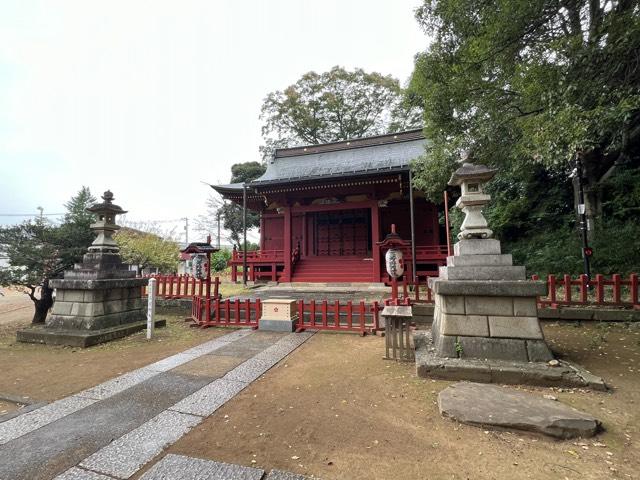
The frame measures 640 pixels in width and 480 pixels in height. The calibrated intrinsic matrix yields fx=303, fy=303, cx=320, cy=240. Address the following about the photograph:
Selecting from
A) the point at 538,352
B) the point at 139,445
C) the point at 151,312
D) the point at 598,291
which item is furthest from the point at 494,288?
the point at 151,312

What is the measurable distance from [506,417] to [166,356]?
15.8ft

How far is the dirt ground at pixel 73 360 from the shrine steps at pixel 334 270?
6.47 metres

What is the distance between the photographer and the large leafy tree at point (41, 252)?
7387mm

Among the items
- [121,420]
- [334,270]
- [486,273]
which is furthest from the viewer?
[334,270]

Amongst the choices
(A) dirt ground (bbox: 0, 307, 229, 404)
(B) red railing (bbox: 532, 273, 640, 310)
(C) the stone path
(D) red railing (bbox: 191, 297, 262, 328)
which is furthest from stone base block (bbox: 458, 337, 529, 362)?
(A) dirt ground (bbox: 0, 307, 229, 404)

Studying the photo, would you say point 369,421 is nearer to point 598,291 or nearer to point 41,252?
point 598,291

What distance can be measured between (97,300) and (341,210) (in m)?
11.1

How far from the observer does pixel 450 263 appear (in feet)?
14.5

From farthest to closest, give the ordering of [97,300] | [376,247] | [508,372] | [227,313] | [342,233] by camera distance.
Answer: [342,233] → [376,247] → [227,313] → [97,300] → [508,372]

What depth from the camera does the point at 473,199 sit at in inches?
174

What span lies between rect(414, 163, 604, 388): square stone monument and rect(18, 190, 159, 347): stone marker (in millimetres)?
6198

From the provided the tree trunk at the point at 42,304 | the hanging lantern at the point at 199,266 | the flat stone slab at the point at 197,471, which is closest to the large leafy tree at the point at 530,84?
the flat stone slab at the point at 197,471

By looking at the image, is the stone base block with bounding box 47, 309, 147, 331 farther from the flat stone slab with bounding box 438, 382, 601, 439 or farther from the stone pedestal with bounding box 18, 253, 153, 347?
the flat stone slab with bounding box 438, 382, 601, 439

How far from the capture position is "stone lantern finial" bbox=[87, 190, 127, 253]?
6.76 meters
